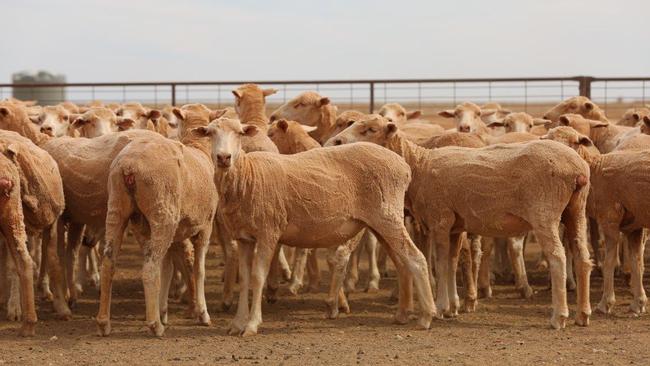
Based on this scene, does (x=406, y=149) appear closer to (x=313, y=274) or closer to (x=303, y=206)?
(x=303, y=206)

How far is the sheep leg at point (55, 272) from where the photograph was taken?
34.9 feet

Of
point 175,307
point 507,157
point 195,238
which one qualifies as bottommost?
point 175,307

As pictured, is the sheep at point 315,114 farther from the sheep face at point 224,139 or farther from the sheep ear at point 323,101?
the sheep face at point 224,139

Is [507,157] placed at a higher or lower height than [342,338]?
higher

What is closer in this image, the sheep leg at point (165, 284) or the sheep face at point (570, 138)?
the sheep leg at point (165, 284)

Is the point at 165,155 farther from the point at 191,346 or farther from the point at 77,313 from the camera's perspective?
the point at 77,313

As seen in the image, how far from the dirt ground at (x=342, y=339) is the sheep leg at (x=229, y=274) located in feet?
0.38

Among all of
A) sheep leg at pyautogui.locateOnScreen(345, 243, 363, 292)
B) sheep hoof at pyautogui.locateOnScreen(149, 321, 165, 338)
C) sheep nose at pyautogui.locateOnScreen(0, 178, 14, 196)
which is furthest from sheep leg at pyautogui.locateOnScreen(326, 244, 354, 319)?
sheep nose at pyautogui.locateOnScreen(0, 178, 14, 196)

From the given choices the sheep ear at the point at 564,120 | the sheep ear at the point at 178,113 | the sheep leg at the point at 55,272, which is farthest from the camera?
the sheep ear at the point at 564,120

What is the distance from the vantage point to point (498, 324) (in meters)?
10.4

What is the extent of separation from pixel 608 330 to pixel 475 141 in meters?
3.24

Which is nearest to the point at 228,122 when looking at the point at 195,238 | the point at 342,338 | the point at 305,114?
the point at 195,238

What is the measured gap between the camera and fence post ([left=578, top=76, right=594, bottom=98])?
18.9 metres

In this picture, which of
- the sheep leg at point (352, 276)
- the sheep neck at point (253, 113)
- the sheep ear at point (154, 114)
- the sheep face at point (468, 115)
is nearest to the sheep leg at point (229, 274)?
the sheep leg at point (352, 276)
